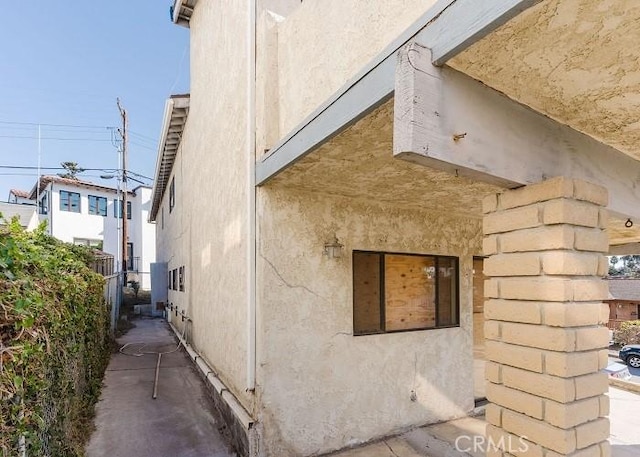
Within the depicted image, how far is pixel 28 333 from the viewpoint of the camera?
2.22 m

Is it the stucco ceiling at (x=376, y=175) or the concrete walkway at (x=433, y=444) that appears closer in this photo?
the stucco ceiling at (x=376, y=175)

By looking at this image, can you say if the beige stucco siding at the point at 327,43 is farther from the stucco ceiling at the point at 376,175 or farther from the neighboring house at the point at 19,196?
the neighboring house at the point at 19,196

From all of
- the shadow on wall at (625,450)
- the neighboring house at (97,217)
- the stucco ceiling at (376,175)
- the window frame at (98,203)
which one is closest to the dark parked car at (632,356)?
the shadow on wall at (625,450)

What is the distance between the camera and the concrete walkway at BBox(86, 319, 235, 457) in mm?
4562

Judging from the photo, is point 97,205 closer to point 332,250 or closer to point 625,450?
point 332,250

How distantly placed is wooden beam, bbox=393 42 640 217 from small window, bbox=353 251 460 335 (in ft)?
9.45

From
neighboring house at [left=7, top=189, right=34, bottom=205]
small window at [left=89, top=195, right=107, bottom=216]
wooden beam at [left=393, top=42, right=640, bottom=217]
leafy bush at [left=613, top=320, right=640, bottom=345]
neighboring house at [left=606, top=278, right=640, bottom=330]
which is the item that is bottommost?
leafy bush at [left=613, top=320, right=640, bottom=345]

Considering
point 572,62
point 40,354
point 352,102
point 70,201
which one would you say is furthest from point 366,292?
point 70,201

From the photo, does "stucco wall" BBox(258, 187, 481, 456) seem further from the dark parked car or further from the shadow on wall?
the dark parked car

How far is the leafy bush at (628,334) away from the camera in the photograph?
74.6ft

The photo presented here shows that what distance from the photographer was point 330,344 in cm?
441

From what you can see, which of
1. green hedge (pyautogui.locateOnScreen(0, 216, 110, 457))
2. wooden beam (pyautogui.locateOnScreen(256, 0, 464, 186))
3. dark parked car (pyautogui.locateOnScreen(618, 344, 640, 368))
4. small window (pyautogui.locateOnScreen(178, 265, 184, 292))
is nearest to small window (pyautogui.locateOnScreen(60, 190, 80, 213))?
small window (pyautogui.locateOnScreen(178, 265, 184, 292))

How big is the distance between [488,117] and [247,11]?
141 inches

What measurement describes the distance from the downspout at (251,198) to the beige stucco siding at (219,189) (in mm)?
245
